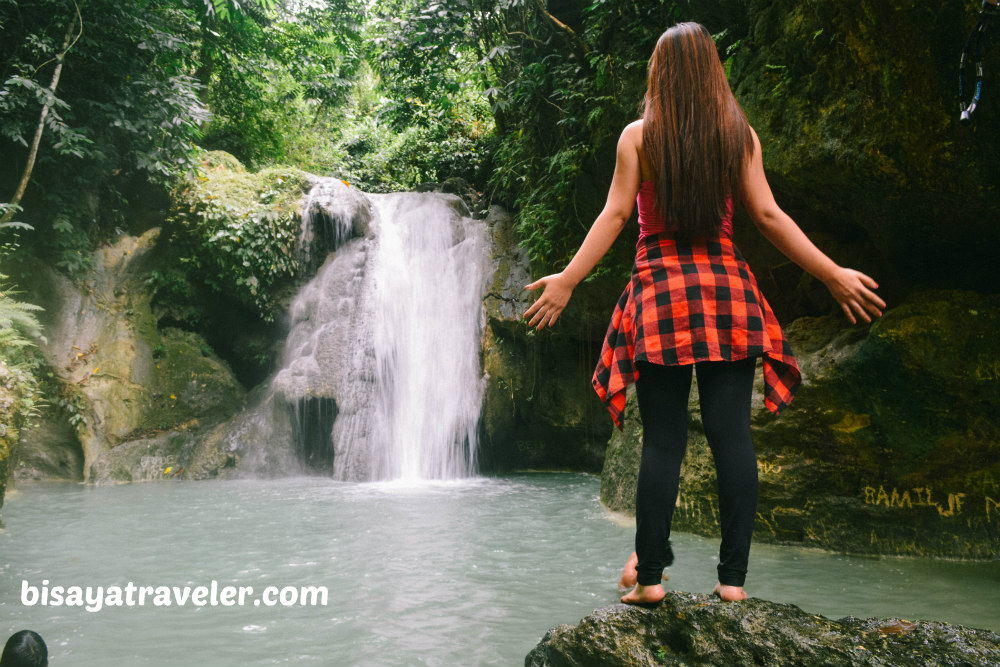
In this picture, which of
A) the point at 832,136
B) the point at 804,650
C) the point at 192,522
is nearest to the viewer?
the point at 804,650

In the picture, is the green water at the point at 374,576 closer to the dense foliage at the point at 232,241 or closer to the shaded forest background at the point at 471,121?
the shaded forest background at the point at 471,121

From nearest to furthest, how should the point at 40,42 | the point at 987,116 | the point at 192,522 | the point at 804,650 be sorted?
1. the point at 804,650
2. the point at 987,116
3. the point at 192,522
4. the point at 40,42

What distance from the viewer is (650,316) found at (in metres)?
2.12

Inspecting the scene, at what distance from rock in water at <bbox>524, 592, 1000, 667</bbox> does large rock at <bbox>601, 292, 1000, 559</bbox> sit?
2.51m

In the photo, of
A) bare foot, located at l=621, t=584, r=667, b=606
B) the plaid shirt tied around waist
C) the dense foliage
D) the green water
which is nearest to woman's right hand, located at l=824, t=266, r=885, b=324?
the plaid shirt tied around waist

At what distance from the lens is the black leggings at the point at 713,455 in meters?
1.99

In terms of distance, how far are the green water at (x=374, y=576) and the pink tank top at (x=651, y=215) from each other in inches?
64.9

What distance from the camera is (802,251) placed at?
6.89 ft

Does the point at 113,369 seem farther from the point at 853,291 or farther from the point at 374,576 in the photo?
the point at 853,291

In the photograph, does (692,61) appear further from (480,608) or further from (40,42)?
(40,42)

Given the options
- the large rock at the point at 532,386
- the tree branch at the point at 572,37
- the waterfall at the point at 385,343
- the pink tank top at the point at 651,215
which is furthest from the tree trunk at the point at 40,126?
the pink tank top at the point at 651,215

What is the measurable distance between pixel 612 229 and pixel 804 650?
4.44ft

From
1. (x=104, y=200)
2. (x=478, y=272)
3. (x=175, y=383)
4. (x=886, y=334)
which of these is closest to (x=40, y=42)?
(x=104, y=200)

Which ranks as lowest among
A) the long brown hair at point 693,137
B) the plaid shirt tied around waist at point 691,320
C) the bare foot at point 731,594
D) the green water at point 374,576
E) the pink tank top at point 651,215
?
the green water at point 374,576
